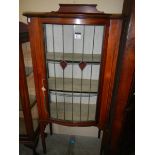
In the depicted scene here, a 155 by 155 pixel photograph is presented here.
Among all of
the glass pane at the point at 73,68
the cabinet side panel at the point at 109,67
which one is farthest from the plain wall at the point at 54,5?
the cabinet side panel at the point at 109,67

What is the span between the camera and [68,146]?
1.90 metres

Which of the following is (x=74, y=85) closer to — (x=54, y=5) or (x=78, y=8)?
(x=78, y=8)

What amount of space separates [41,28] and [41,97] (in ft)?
2.02

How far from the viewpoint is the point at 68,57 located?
4.44 ft

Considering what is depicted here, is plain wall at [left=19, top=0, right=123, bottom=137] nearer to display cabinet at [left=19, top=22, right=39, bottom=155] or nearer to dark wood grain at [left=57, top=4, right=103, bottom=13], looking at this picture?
dark wood grain at [left=57, top=4, right=103, bottom=13]

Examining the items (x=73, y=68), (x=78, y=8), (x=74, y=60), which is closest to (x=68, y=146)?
(x=73, y=68)

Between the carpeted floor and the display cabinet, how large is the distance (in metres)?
0.21

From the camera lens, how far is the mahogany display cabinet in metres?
1.13

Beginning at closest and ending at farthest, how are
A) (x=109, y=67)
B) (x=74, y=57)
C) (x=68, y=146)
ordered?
(x=109, y=67), (x=74, y=57), (x=68, y=146)

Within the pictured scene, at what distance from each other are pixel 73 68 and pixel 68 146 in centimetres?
104

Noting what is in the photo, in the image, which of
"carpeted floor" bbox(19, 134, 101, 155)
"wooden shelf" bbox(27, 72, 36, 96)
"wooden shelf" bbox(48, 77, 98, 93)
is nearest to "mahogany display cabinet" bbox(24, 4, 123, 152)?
"wooden shelf" bbox(48, 77, 98, 93)

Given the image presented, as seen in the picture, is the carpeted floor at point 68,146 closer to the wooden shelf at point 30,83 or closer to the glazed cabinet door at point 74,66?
the glazed cabinet door at point 74,66

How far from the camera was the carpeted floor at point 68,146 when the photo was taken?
180 cm
